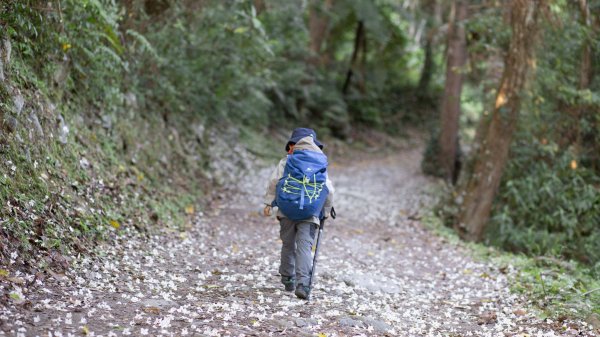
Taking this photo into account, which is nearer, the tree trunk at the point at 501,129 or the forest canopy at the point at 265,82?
the forest canopy at the point at 265,82

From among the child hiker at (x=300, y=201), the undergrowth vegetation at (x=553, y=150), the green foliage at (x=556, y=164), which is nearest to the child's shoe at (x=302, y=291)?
the child hiker at (x=300, y=201)

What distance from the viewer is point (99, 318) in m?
4.60

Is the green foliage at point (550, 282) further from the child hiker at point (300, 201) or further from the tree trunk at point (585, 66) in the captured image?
the tree trunk at point (585, 66)

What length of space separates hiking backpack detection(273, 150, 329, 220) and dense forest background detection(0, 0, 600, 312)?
2047 millimetres

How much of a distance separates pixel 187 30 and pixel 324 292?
252 inches

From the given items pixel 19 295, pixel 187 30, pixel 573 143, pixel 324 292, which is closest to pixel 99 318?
pixel 19 295

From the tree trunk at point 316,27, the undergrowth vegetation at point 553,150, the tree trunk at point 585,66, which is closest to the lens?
the undergrowth vegetation at point 553,150

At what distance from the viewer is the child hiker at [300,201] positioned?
5.86m

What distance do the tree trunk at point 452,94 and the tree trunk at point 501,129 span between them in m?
5.30

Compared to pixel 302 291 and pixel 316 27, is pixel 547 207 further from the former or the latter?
pixel 316 27

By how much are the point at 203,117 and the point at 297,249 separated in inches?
312

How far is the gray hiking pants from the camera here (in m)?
5.99

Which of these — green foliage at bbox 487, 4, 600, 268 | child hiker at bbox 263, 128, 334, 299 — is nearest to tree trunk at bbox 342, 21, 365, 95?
green foliage at bbox 487, 4, 600, 268

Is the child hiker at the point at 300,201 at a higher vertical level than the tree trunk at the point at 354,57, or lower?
lower
